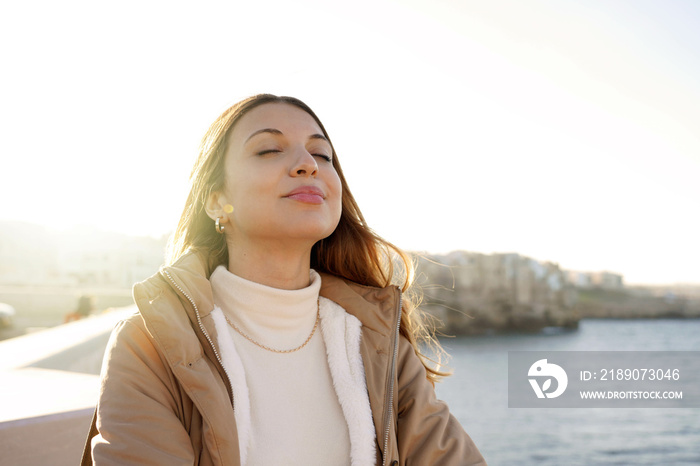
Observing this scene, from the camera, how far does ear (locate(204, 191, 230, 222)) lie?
2080 millimetres

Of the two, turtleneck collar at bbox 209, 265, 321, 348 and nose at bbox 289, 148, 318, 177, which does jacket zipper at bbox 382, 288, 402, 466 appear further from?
nose at bbox 289, 148, 318, 177

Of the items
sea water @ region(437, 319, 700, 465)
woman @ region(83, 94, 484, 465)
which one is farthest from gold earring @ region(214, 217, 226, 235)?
sea water @ region(437, 319, 700, 465)

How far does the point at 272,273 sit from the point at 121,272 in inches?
1476

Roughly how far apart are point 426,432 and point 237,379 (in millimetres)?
638

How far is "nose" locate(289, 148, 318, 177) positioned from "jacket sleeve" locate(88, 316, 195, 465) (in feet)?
2.30

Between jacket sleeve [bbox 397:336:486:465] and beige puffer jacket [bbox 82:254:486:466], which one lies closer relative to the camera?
beige puffer jacket [bbox 82:254:486:466]

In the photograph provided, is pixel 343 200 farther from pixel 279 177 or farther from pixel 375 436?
pixel 375 436

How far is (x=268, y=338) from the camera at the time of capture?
74.5 inches

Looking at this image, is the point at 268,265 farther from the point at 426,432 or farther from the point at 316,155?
the point at 426,432

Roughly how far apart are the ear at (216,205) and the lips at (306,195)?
0.29m

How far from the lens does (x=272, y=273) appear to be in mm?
2027

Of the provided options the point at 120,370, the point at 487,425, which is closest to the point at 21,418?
the point at 120,370

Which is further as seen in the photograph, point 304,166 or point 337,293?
point 337,293

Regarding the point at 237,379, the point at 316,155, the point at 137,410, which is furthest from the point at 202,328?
the point at 316,155
